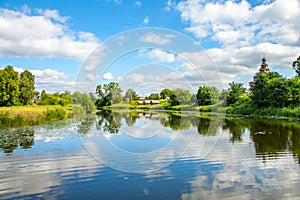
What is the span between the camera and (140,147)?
49.5 feet

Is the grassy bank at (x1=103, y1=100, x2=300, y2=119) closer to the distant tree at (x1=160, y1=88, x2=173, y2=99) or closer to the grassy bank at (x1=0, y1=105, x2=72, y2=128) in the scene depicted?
the distant tree at (x1=160, y1=88, x2=173, y2=99)

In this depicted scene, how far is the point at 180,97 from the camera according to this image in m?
59.5

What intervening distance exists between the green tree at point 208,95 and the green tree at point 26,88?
40.1 meters

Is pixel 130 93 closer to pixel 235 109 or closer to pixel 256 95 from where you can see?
pixel 256 95

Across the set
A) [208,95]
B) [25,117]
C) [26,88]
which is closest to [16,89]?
[26,88]

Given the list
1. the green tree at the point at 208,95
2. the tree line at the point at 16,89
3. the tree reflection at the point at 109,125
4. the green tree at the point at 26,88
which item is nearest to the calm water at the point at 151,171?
the tree reflection at the point at 109,125

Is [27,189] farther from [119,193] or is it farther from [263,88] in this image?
[263,88]

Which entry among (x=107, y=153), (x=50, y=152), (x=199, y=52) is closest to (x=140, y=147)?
(x=107, y=153)

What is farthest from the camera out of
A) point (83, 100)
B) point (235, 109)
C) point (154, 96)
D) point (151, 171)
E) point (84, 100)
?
point (154, 96)

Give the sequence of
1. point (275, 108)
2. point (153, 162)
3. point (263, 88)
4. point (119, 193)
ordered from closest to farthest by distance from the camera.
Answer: point (119, 193) → point (153, 162) → point (275, 108) → point (263, 88)

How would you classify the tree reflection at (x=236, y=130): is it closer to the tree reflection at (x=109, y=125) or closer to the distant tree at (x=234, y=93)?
the tree reflection at (x=109, y=125)

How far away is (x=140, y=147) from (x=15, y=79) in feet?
160

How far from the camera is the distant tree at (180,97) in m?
55.2

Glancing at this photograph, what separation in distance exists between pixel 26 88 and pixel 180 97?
117ft
